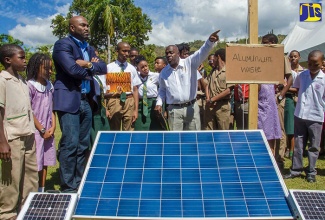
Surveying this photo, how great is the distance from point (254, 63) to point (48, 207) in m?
2.58

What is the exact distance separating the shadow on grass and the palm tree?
25.3 meters

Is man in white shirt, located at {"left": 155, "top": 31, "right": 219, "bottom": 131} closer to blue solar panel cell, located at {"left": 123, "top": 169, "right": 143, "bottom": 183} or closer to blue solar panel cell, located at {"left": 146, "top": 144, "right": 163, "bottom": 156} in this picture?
blue solar panel cell, located at {"left": 146, "top": 144, "right": 163, "bottom": 156}

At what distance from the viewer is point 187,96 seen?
507 cm

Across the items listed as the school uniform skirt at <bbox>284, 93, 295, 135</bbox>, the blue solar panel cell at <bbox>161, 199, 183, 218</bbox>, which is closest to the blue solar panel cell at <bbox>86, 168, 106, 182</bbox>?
the blue solar panel cell at <bbox>161, 199, 183, 218</bbox>

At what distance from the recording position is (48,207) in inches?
88.8

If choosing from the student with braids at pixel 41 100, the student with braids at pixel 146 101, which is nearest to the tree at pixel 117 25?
the student with braids at pixel 146 101

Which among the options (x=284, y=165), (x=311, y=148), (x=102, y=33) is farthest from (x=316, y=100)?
(x=102, y=33)

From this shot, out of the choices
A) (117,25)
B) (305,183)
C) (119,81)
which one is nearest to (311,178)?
(305,183)

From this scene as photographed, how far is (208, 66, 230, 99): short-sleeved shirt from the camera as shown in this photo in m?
6.10

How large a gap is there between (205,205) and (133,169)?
0.61 meters

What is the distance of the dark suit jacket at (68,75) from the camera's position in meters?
4.03

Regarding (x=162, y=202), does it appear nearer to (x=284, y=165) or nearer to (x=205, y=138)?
(x=205, y=138)

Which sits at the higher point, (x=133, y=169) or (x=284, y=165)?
(x=133, y=169)

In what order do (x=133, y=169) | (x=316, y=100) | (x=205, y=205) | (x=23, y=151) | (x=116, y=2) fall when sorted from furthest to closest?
(x=116, y=2) < (x=316, y=100) < (x=23, y=151) < (x=133, y=169) < (x=205, y=205)
